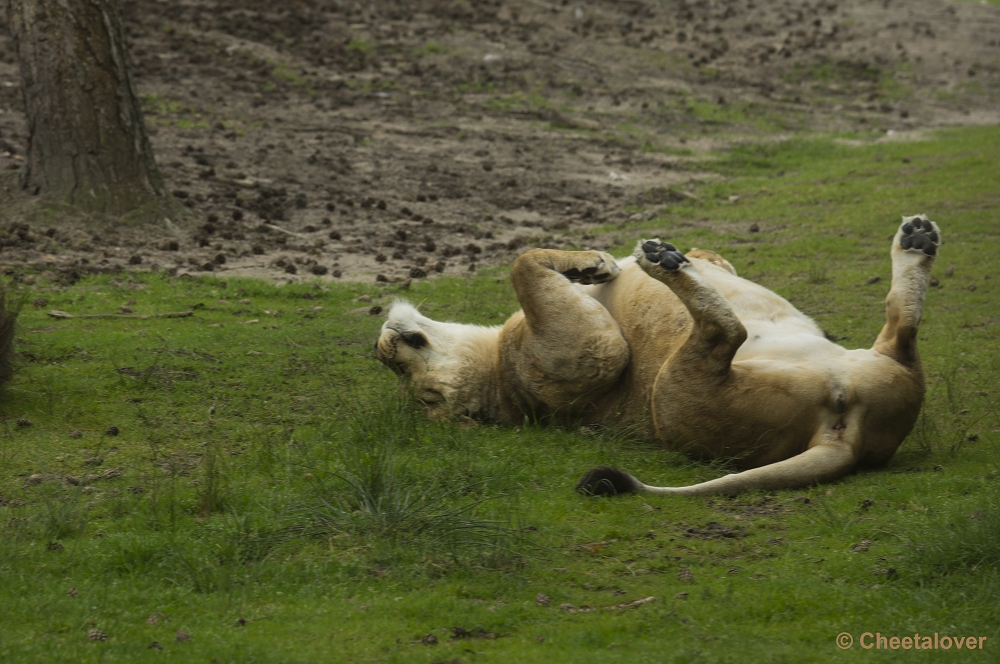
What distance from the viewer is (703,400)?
614 centimetres

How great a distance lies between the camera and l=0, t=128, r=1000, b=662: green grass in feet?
13.3

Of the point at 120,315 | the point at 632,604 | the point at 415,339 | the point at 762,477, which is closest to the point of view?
the point at 632,604

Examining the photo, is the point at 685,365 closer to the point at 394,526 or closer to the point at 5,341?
the point at 394,526

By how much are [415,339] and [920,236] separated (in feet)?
11.0

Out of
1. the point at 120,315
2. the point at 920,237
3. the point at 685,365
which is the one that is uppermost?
the point at 920,237

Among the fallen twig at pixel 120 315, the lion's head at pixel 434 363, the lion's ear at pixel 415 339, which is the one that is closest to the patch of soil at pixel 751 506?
the lion's head at pixel 434 363

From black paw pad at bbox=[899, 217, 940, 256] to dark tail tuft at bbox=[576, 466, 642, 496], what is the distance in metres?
2.57

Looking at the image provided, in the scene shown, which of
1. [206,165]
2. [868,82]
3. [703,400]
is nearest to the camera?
[703,400]

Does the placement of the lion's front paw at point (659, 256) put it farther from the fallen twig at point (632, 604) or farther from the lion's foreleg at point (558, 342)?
the fallen twig at point (632, 604)

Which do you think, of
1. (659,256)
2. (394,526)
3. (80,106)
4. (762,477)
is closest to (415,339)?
(659,256)

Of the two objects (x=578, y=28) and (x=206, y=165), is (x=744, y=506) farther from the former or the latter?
(x=578, y=28)

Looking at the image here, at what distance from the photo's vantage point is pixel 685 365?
6211 mm

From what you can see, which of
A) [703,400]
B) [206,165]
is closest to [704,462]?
[703,400]

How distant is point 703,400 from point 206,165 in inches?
362
